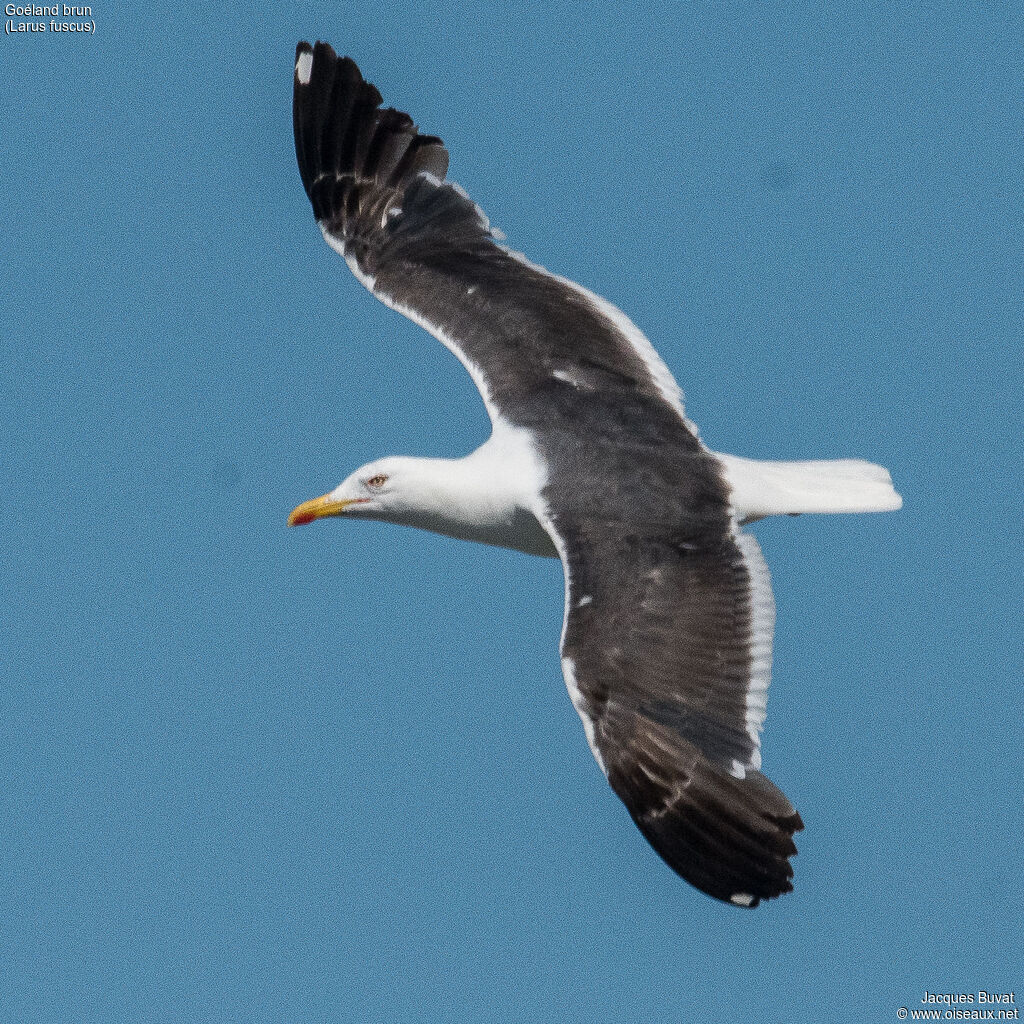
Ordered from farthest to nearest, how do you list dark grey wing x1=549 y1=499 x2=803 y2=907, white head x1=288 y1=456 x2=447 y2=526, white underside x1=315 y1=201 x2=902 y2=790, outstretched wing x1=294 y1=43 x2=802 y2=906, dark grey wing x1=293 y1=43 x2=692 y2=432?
dark grey wing x1=293 y1=43 x2=692 y2=432 < white head x1=288 y1=456 x2=447 y2=526 < white underside x1=315 y1=201 x2=902 y2=790 < outstretched wing x1=294 y1=43 x2=802 y2=906 < dark grey wing x1=549 y1=499 x2=803 y2=907

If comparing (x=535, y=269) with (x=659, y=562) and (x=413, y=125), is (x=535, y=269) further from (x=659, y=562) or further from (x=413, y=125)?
(x=659, y=562)

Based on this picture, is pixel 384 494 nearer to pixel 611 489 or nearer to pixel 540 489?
pixel 540 489

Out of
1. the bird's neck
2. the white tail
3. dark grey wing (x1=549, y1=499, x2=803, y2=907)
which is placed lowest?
dark grey wing (x1=549, y1=499, x2=803, y2=907)

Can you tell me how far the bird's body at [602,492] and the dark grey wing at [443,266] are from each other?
0.01m

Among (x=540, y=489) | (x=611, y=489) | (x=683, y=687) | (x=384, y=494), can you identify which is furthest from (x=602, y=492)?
(x=384, y=494)

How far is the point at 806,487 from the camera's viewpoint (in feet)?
38.0

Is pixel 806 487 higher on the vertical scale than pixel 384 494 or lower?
higher

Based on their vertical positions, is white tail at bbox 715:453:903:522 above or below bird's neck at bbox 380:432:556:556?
above

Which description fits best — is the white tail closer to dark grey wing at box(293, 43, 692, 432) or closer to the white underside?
the white underside

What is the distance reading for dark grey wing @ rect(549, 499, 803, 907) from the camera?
9.55 m

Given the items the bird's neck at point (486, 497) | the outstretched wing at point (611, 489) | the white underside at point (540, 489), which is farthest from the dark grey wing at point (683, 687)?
the bird's neck at point (486, 497)

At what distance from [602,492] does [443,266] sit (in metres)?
2.43

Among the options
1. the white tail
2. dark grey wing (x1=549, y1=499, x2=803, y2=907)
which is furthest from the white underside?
dark grey wing (x1=549, y1=499, x2=803, y2=907)

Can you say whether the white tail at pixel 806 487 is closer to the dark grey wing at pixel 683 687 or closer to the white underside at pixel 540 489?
the white underside at pixel 540 489
